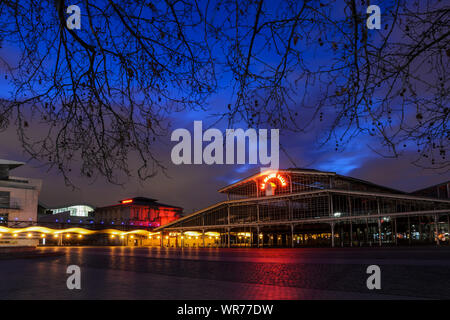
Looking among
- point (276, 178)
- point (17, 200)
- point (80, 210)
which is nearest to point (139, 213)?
point (80, 210)

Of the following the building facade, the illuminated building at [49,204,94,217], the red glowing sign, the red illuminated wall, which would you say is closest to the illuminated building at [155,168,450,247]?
the red glowing sign

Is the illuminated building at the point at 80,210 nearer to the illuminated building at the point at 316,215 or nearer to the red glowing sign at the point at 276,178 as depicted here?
the illuminated building at the point at 316,215

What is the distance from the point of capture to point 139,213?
9219cm

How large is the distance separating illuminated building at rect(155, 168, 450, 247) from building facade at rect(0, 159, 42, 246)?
22.4m

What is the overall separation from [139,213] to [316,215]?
2214 inches

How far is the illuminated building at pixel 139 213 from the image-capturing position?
298 ft

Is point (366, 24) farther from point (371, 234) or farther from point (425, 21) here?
point (371, 234)

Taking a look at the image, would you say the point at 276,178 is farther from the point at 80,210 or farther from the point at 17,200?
the point at 80,210

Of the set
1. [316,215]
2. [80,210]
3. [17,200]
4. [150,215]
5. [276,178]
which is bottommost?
[316,215]

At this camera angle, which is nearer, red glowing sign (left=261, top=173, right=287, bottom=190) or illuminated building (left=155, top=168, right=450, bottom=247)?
illuminated building (left=155, top=168, right=450, bottom=247)

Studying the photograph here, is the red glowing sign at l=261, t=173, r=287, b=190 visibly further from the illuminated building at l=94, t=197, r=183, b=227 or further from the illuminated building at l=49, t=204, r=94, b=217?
the illuminated building at l=49, t=204, r=94, b=217

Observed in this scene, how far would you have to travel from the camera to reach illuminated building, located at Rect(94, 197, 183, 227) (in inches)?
3573

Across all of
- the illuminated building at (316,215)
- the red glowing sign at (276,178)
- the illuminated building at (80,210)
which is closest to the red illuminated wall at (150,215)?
the illuminated building at (80,210)

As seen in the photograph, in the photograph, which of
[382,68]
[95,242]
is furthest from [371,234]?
[95,242]
